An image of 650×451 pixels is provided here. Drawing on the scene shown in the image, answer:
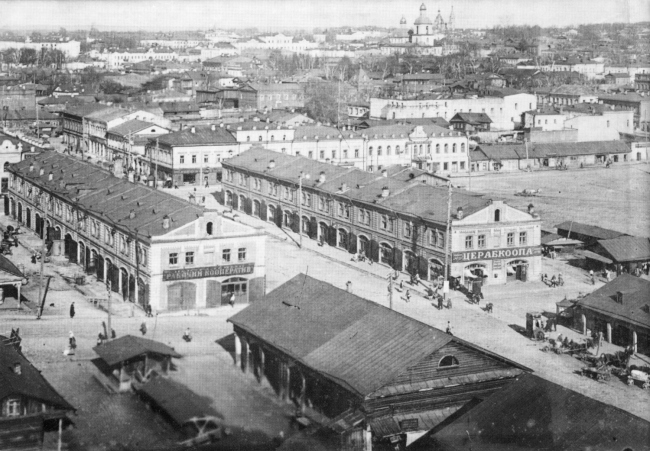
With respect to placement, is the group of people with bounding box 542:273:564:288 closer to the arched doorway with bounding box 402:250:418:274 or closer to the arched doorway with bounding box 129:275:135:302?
the arched doorway with bounding box 402:250:418:274

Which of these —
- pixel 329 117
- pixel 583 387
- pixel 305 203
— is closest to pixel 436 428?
pixel 583 387

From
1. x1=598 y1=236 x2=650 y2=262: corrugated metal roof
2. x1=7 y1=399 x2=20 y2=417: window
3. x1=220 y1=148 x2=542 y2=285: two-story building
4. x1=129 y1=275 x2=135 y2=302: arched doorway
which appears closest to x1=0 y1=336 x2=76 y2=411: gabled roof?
x1=7 y1=399 x2=20 y2=417: window

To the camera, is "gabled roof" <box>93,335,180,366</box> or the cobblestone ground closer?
the cobblestone ground

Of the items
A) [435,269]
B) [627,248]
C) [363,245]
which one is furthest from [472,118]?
[435,269]

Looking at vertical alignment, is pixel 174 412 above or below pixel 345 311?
below

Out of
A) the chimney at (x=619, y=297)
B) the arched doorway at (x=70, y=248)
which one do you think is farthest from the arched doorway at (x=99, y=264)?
the chimney at (x=619, y=297)

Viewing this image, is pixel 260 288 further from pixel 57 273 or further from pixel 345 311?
pixel 345 311

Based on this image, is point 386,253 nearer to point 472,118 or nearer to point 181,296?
point 181,296

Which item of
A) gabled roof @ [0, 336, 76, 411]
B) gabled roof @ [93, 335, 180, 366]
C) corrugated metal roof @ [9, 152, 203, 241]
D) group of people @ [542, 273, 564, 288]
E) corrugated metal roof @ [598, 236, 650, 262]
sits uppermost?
corrugated metal roof @ [9, 152, 203, 241]
